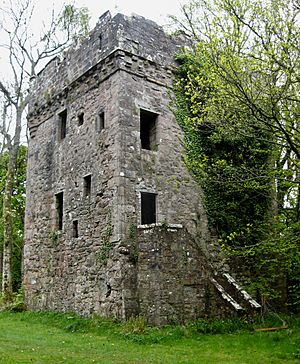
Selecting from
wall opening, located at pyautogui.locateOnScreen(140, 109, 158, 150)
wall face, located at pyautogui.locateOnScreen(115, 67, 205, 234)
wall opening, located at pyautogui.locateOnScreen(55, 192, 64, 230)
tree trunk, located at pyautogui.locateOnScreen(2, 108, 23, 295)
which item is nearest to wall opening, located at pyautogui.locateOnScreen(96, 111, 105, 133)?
wall face, located at pyautogui.locateOnScreen(115, 67, 205, 234)

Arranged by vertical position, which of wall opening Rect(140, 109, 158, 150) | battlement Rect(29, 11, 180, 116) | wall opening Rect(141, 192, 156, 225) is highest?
battlement Rect(29, 11, 180, 116)

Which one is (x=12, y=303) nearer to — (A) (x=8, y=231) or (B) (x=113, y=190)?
(A) (x=8, y=231)

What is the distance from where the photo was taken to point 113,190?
12.1 metres

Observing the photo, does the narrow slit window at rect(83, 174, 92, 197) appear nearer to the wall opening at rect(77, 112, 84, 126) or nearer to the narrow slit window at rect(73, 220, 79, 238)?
the narrow slit window at rect(73, 220, 79, 238)

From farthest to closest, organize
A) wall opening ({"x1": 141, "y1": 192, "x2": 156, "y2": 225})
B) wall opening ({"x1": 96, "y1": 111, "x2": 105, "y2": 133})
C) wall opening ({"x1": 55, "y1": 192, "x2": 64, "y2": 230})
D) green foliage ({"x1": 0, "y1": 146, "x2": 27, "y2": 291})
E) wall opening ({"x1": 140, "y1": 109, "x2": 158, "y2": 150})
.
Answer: green foliage ({"x1": 0, "y1": 146, "x2": 27, "y2": 291})
wall opening ({"x1": 55, "y1": 192, "x2": 64, "y2": 230})
wall opening ({"x1": 140, "y1": 109, "x2": 158, "y2": 150})
wall opening ({"x1": 96, "y1": 111, "x2": 105, "y2": 133})
wall opening ({"x1": 141, "y1": 192, "x2": 156, "y2": 225})

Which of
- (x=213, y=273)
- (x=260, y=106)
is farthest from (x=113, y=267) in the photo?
(x=260, y=106)

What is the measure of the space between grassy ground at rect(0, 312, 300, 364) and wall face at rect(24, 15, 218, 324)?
1.98ft

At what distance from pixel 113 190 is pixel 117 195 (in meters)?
0.25

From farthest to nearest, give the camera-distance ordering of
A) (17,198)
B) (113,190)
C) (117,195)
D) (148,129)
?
(17,198) < (148,129) < (113,190) < (117,195)

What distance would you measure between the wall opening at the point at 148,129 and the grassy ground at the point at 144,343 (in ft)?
18.0

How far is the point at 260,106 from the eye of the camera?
898 centimetres

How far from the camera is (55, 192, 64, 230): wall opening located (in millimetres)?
15078

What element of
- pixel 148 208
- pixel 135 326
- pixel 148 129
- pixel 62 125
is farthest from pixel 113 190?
pixel 62 125

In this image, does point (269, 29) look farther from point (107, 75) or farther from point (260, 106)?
point (107, 75)
